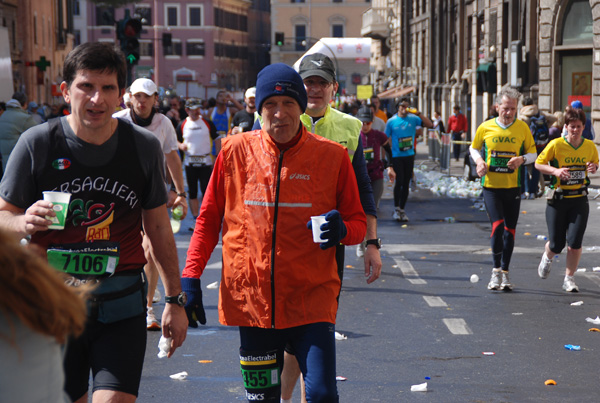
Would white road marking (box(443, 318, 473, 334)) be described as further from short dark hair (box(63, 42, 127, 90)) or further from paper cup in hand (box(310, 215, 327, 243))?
short dark hair (box(63, 42, 127, 90))

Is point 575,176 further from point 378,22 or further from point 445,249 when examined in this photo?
point 378,22

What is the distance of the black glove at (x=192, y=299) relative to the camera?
430 centimetres

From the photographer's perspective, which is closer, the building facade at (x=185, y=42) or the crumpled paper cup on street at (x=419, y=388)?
the crumpled paper cup on street at (x=419, y=388)

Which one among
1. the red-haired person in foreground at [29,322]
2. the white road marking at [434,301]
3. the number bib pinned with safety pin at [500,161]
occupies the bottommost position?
the white road marking at [434,301]

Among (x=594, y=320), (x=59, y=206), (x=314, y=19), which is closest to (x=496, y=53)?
(x=594, y=320)

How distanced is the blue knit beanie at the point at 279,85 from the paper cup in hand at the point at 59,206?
103 centimetres

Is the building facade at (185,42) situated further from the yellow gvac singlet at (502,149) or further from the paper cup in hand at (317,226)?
the paper cup in hand at (317,226)

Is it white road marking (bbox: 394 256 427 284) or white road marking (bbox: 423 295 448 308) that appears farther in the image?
white road marking (bbox: 394 256 427 284)

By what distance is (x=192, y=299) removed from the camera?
432cm

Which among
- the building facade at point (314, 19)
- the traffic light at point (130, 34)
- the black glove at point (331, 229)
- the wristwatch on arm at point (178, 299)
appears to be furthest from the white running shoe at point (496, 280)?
the building facade at point (314, 19)

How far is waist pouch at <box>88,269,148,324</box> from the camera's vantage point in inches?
157

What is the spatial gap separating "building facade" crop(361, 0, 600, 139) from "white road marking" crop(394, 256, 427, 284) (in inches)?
513

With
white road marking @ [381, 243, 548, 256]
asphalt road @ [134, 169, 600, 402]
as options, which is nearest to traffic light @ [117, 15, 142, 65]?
asphalt road @ [134, 169, 600, 402]

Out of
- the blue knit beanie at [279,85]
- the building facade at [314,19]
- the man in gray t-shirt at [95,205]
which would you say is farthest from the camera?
the building facade at [314,19]
